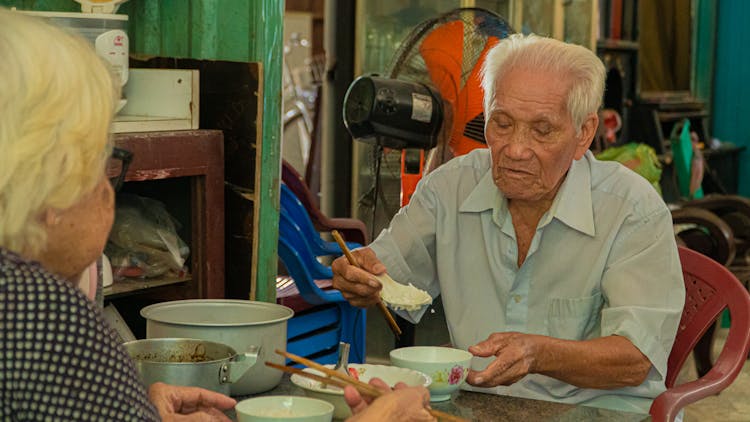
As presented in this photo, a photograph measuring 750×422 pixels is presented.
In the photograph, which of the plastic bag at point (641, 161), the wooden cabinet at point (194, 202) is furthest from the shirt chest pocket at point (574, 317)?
the plastic bag at point (641, 161)

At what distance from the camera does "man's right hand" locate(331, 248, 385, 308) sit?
228 cm

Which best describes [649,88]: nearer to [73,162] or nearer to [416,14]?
[416,14]

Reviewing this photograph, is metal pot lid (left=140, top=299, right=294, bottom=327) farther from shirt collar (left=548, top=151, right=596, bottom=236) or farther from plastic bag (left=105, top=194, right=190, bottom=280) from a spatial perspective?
shirt collar (left=548, top=151, right=596, bottom=236)

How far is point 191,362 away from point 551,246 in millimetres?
994

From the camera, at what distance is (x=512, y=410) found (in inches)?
70.0

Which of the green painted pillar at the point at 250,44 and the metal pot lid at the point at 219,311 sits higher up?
the green painted pillar at the point at 250,44

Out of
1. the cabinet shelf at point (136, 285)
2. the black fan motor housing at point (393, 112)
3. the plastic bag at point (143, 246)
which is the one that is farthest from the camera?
the black fan motor housing at point (393, 112)

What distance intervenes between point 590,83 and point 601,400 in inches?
27.2

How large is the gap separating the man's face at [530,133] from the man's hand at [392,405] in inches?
34.6

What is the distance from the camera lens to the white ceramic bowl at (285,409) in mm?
1494

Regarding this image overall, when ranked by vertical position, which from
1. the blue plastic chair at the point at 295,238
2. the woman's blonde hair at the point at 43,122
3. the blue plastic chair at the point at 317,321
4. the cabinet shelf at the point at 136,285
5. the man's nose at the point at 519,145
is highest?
the woman's blonde hair at the point at 43,122

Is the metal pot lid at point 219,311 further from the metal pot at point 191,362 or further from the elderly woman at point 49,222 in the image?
the elderly woman at point 49,222

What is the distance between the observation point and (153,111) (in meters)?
2.54

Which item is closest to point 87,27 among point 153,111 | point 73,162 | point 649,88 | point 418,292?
point 153,111
